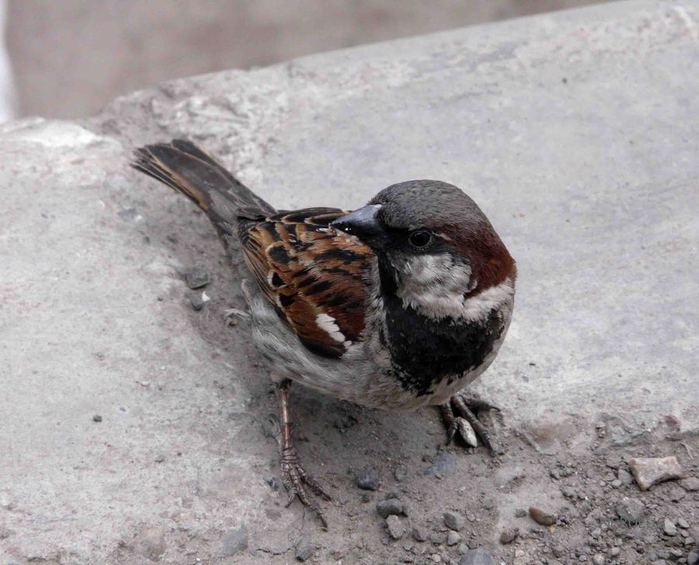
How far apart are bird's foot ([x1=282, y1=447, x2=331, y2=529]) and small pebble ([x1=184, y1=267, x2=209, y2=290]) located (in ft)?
2.47

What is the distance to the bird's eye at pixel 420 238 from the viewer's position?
2.63 metres

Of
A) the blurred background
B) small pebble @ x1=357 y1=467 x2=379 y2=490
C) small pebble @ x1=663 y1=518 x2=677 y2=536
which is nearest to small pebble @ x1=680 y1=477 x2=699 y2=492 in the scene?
small pebble @ x1=663 y1=518 x2=677 y2=536

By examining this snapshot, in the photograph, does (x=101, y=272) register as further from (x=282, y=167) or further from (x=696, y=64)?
(x=696, y=64)

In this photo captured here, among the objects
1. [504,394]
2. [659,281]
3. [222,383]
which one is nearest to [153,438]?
[222,383]

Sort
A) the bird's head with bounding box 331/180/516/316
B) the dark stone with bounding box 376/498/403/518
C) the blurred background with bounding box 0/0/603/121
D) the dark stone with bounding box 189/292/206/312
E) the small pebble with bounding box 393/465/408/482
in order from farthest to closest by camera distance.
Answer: the blurred background with bounding box 0/0/603/121, the dark stone with bounding box 189/292/206/312, the small pebble with bounding box 393/465/408/482, the dark stone with bounding box 376/498/403/518, the bird's head with bounding box 331/180/516/316

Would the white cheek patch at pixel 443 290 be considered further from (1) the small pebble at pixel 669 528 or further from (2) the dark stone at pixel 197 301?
(2) the dark stone at pixel 197 301

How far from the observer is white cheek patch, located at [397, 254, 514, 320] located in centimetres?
267

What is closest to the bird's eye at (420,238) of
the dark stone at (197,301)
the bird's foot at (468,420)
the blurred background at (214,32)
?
the bird's foot at (468,420)

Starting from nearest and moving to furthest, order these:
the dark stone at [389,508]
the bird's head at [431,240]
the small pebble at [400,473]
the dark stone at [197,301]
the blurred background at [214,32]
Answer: the bird's head at [431,240] → the dark stone at [389,508] → the small pebble at [400,473] → the dark stone at [197,301] → the blurred background at [214,32]

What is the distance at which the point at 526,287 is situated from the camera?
339cm

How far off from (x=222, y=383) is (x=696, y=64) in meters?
2.44

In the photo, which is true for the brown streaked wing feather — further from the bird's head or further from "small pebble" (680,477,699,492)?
"small pebble" (680,477,699,492)

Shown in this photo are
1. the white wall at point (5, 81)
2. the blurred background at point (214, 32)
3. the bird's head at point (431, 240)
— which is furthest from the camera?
the white wall at point (5, 81)

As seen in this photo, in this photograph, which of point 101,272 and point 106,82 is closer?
point 101,272
